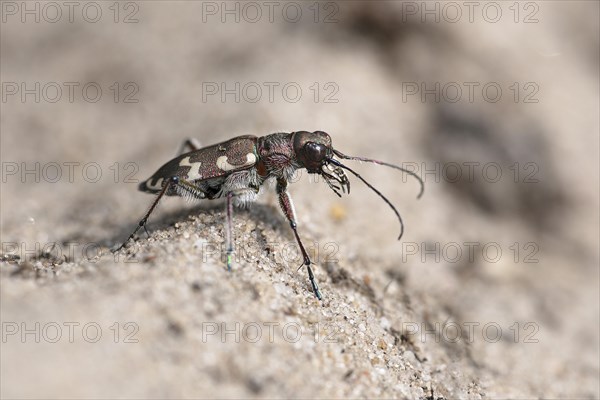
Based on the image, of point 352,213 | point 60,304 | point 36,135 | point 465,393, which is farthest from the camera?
point 36,135

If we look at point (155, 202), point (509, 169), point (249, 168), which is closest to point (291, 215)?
point (249, 168)

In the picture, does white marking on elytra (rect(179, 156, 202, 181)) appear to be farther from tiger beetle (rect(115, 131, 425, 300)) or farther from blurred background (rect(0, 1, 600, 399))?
blurred background (rect(0, 1, 600, 399))

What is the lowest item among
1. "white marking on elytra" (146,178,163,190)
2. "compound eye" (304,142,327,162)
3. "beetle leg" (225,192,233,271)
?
"beetle leg" (225,192,233,271)

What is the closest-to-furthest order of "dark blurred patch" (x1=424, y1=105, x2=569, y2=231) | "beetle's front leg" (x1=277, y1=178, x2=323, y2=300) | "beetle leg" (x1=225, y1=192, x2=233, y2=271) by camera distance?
"beetle leg" (x1=225, y1=192, x2=233, y2=271)
"beetle's front leg" (x1=277, y1=178, x2=323, y2=300)
"dark blurred patch" (x1=424, y1=105, x2=569, y2=231)

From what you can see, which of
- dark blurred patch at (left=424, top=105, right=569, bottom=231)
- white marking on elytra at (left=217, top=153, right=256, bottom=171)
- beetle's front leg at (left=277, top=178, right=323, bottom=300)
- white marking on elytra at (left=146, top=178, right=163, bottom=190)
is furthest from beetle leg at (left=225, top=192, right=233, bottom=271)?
dark blurred patch at (left=424, top=105, right=569, bottom=231)

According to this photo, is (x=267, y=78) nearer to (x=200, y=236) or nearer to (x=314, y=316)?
(x=200, y=236)

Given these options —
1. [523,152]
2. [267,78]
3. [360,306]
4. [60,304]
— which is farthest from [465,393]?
[267,78]
